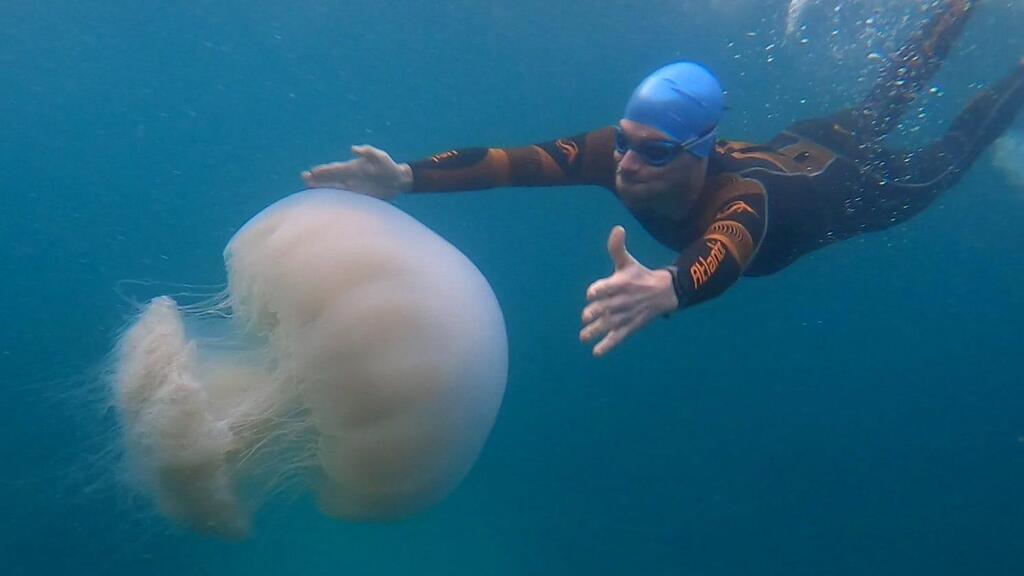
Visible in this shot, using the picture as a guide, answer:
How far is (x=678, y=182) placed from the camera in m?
3.69

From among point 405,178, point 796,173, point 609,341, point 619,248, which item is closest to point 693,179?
point 796,173

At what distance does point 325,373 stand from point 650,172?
1857 mm

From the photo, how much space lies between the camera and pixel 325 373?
2748 mm

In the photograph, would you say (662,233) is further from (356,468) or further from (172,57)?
(172,57)

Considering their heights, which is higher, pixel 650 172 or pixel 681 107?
pixel 681 107

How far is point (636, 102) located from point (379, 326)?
176cm

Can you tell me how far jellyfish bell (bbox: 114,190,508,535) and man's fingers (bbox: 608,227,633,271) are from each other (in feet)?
3.06

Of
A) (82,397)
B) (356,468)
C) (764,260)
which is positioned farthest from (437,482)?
(764,260)

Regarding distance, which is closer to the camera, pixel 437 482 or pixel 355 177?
pixel 437 482

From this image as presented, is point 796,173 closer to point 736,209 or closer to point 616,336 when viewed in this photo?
point 736,209

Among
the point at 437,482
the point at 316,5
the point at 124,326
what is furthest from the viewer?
the point at 316,5

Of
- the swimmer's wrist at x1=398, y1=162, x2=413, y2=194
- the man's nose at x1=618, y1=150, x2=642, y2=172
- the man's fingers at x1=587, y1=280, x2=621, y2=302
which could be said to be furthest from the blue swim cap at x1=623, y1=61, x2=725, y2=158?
the man's fingers at x1=587, y1=280, x2=621, y2=302

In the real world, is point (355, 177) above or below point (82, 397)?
above

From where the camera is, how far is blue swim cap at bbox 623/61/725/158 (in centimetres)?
356
